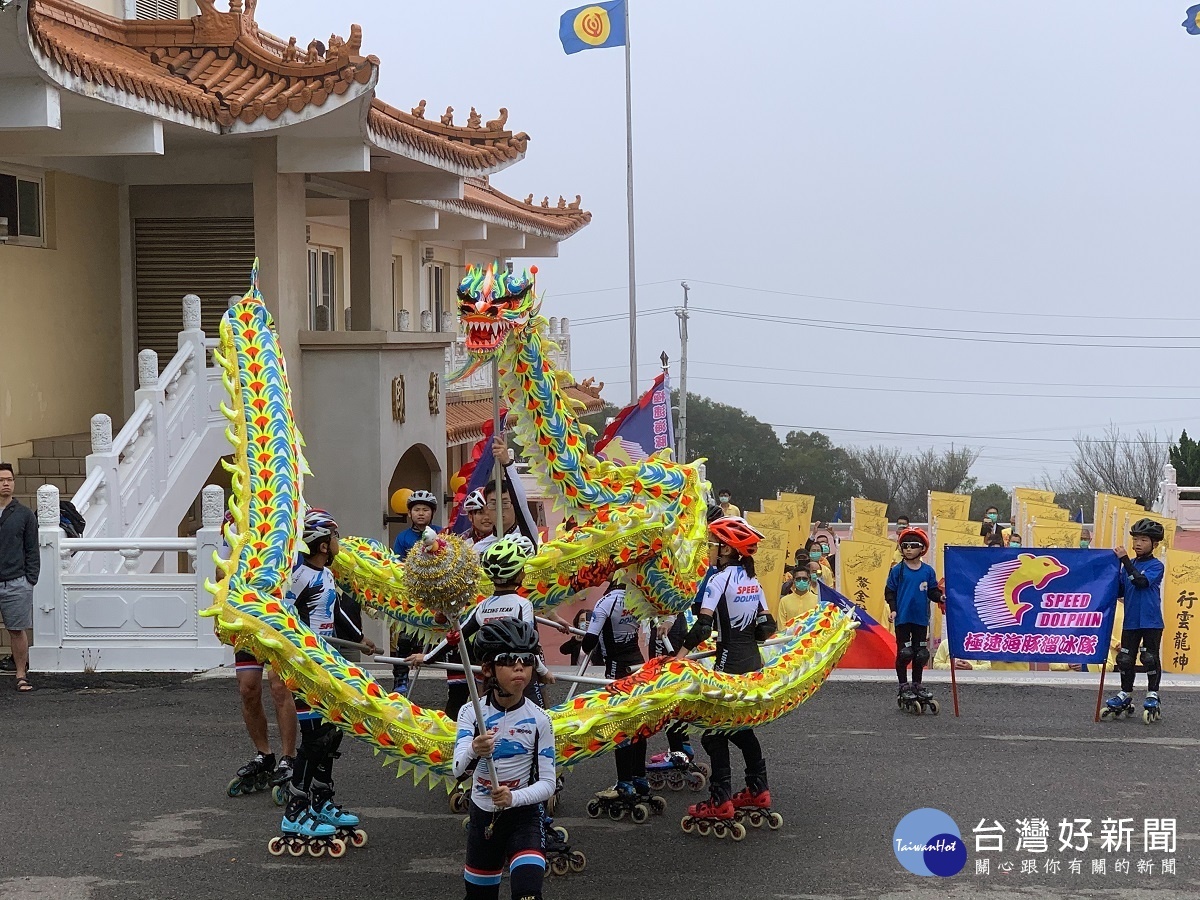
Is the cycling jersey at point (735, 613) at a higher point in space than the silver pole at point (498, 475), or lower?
lower

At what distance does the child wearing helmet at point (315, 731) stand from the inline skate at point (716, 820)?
177 cm

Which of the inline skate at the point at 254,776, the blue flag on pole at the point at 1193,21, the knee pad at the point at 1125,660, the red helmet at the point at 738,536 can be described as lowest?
the inline skate at the point at 254,776

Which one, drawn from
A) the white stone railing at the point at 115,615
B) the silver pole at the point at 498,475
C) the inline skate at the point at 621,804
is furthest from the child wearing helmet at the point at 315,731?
the white stone railing at the point at 115,615

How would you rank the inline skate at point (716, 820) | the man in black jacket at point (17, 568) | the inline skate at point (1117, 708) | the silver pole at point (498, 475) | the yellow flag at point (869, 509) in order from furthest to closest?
the yellow flag at point (869, 509) < the man in black jacket at point (17, 568) < the inline skate at point (1117, 708) < the silver pole at point (498, 475) < the inline skate at point (716, 820)

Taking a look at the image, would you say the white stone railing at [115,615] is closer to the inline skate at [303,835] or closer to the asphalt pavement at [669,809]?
the asphalt pavement at [669,809]

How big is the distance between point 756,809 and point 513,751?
261 centimetres

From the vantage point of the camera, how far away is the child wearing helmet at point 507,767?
17.8 ft

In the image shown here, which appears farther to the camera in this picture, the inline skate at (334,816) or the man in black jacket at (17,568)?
the man in black jacket at (17,568)

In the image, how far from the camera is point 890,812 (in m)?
7.95

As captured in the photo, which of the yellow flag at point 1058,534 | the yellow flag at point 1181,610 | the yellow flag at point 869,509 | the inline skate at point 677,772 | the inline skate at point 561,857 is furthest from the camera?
the yellow flag at point 869,509

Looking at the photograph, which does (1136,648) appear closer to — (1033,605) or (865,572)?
(1033,605)

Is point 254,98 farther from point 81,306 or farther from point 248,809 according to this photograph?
point 248,809

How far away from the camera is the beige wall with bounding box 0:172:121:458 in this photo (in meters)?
14.3
